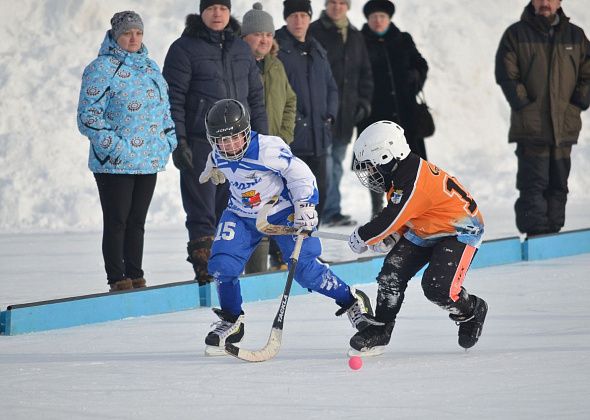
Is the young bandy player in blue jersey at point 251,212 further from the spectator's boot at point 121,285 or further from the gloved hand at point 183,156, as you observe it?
the gloved hand at point 183,156

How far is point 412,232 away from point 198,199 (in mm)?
2136

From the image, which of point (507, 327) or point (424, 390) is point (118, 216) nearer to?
point (507, 327)

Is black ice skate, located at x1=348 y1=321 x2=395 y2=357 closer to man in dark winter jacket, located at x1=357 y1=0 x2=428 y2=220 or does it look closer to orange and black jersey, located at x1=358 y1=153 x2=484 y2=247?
orange and black jersey, located at x1=358 y1=153 x2=484 y2=247

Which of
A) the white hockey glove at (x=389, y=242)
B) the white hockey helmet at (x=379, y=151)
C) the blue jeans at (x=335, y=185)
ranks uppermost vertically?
the white hockey helmet at (x=379, y=151)

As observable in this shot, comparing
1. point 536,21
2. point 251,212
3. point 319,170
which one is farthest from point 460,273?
point 536,21

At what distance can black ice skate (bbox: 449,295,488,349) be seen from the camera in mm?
6008

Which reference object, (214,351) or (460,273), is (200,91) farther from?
(460,273)

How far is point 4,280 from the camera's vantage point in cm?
893

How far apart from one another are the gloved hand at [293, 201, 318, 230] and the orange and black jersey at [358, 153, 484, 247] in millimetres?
283

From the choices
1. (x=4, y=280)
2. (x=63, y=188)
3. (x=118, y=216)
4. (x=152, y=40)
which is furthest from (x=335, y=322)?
(x=152, y=40)

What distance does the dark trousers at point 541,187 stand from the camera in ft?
32.9

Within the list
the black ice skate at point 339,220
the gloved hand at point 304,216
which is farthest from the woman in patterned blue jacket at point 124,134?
the black ice skate at point 339,220

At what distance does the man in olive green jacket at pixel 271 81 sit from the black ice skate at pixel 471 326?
8.32 ft

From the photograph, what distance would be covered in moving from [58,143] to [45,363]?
8005 mm
